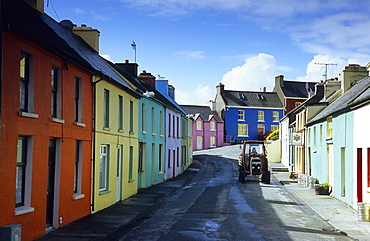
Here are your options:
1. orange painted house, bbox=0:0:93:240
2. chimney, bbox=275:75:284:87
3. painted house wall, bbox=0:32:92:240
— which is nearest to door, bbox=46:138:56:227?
orange painted house, bbox=0:0:93:240

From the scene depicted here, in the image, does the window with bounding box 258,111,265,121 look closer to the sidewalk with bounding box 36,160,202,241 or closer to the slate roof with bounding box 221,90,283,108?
the slate roof with bounding box 221,90,283,108

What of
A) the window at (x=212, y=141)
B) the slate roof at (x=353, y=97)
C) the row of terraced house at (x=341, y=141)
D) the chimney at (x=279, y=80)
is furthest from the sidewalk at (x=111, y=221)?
the chimney at (x=279, y=80)

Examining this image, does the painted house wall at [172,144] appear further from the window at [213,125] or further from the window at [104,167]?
the window at [213,125]

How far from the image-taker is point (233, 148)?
66500mm

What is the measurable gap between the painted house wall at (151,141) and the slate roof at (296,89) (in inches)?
1880

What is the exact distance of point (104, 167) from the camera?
18.7 metres

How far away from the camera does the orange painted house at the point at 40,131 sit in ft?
34.3

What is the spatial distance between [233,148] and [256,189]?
1562 inches

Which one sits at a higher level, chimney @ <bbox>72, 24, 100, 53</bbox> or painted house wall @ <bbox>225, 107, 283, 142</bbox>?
chimney @ <bbox>72, 24, 100, 53</bbox>

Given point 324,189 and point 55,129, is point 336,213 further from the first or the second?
point 55,129

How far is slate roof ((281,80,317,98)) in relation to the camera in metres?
76.8

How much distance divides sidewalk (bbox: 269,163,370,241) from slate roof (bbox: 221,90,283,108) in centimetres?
4955

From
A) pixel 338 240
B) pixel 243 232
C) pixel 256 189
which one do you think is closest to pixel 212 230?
pixel 243 232

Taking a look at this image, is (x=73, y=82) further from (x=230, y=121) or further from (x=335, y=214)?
(x=230, y=121)
